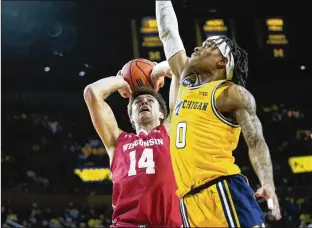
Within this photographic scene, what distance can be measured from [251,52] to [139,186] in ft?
36.3

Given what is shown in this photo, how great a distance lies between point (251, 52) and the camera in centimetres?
1410

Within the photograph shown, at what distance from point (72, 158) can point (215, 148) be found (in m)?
12.1

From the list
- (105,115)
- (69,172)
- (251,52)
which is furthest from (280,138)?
(105,115)

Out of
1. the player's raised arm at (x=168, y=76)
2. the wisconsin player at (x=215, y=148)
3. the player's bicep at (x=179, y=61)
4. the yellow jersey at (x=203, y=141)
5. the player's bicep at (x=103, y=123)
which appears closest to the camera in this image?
the wisconsin player at (x=215, y=148)

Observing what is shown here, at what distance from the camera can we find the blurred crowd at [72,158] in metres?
13.4

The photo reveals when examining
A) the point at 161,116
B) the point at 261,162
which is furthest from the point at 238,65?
the point at 161,116

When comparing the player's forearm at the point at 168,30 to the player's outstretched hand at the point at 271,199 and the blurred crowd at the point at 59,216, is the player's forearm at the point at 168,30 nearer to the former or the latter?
the player's outstretched hand at the point at 271,199

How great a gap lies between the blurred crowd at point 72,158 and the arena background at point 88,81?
1.1 inches

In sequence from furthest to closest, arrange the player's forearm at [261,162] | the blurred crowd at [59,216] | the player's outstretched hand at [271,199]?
the blurred crowd at [59,216]
the player's forearm at [261,162]
the player's outstretched hand at [271,199]

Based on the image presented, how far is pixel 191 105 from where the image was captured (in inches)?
116

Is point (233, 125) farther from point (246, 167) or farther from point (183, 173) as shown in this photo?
point (246, 167)

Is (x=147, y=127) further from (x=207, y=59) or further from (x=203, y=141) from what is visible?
(x=203, y=141)

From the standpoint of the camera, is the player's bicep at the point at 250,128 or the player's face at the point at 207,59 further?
the player's face at the point at 207,59

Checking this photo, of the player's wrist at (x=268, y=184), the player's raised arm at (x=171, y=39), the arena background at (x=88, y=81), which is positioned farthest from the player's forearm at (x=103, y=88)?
the arena background at (x=88, y=81)
